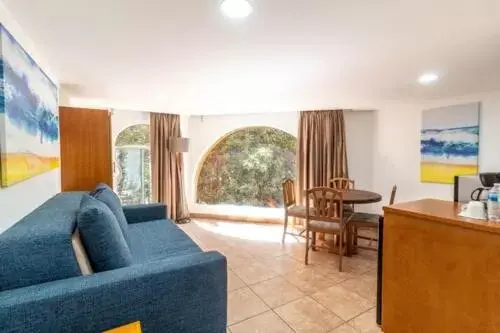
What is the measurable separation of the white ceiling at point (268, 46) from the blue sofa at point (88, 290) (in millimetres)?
1161

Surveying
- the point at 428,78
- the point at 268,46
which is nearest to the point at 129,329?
the point at 268,46

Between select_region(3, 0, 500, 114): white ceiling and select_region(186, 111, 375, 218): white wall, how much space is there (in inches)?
41.2

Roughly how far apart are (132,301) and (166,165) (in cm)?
355

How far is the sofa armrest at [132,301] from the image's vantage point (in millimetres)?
1009

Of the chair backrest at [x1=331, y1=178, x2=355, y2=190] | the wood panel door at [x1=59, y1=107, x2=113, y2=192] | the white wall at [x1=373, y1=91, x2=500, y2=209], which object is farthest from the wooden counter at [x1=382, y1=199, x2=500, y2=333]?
the wood panel door at [x1=59, y1=107, x2=113, y2=192]

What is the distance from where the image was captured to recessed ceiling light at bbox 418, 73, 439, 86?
257cm

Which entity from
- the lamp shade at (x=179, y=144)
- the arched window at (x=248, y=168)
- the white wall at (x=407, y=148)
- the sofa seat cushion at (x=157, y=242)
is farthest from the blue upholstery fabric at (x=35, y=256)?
the white wall at (x=407, y=148)

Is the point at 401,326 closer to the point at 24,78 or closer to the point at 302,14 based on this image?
the point at 302,14

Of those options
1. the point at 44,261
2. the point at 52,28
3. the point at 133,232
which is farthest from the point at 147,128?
the point at 44,261

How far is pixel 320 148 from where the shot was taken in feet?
14.0

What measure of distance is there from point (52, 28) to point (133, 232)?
1.64 m

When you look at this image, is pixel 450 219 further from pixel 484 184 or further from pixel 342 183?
pixel 342 183

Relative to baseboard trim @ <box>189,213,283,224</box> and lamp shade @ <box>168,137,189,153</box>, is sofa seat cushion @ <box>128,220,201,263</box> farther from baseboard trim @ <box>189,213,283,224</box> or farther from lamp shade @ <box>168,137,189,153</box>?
baseboard trim @ <box>189,213,283,224</box>

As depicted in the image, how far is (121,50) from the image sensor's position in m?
1.95
